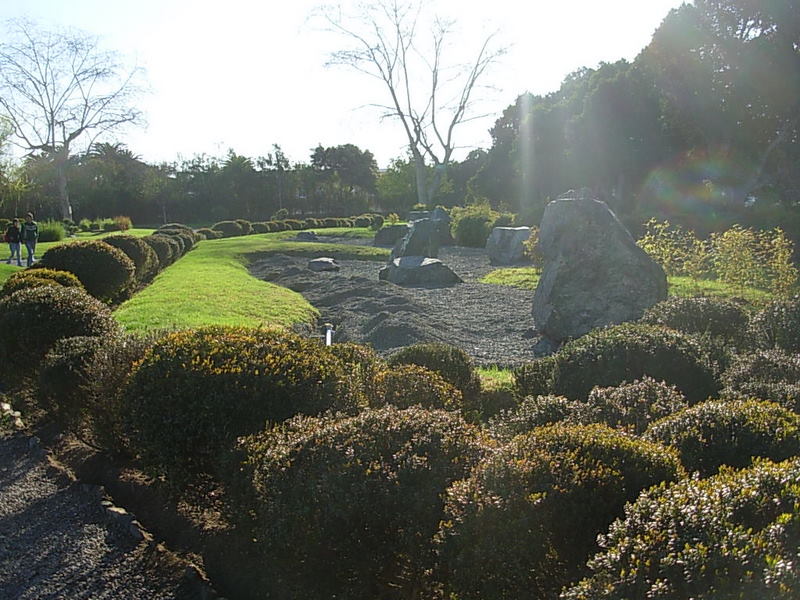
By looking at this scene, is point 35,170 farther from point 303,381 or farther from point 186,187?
point 303,381

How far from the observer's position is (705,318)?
705 cm

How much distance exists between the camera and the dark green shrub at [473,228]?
96.0ft

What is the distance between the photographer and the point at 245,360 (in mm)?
4180

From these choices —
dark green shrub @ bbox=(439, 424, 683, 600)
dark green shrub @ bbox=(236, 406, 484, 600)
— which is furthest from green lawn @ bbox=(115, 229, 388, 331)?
dark green shrub @ bbox=(439, 424, 683, 600)

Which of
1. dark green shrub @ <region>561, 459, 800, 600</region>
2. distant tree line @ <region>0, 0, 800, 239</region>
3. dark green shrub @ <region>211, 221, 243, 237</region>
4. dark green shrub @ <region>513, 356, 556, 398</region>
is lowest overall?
dark green shrub @ <region>513, 356, 556, 398</region>

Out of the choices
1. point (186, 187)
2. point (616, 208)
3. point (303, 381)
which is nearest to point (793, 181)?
point (616, 208)

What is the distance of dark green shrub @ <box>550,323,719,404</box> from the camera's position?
5.17 meters

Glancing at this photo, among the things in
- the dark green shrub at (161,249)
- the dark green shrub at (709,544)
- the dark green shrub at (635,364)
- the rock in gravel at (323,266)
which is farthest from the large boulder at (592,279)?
the dark green shrub at (161,249)

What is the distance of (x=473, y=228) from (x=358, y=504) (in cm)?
2743

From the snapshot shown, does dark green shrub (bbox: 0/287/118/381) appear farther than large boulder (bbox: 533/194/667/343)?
No

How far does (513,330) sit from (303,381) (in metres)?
6.93

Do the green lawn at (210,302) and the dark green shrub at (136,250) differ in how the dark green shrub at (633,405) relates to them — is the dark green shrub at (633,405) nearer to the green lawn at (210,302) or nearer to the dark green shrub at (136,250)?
the green lawn at (210,302)

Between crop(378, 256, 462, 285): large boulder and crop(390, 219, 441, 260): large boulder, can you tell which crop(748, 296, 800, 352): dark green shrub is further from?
crop(390, 219, 441, 260): large boulder

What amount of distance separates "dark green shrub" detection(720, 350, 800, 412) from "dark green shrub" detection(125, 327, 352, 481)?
2.68m
